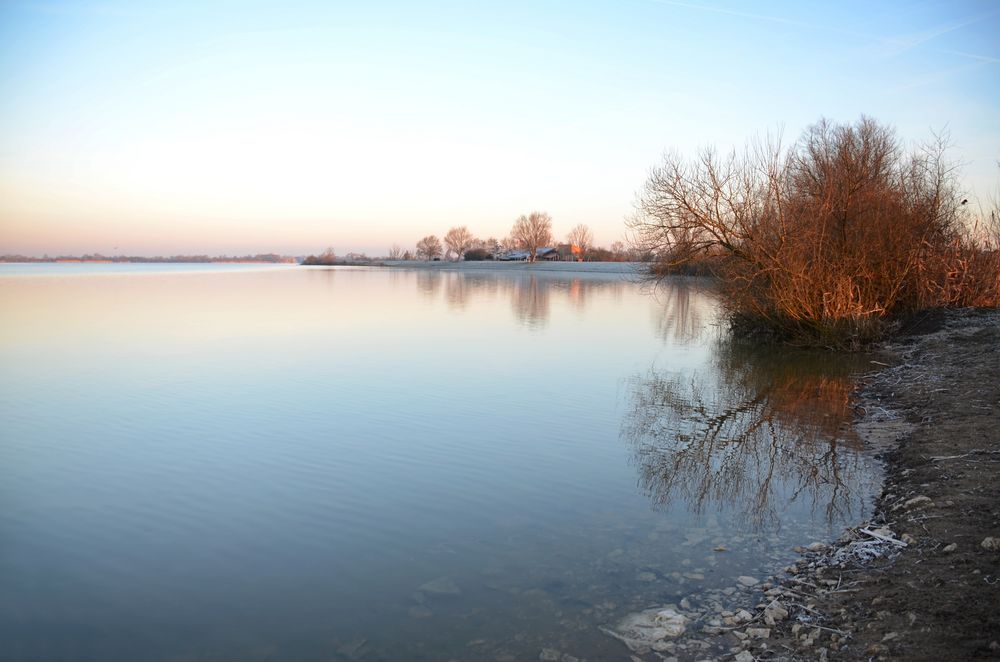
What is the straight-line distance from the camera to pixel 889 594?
4805 millimetres

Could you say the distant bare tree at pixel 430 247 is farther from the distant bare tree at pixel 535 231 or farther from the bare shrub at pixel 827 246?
the bare shrub at pixel 827 246

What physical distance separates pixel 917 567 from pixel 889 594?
1.78 ft

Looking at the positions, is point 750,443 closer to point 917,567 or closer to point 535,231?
point 917,567

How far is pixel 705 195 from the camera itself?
20.3m


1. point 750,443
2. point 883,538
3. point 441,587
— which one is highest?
point 883,538

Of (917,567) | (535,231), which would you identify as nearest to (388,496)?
(917,567)

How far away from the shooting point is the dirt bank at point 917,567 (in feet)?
13.7

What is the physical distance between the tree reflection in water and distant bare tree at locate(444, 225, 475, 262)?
133 meters

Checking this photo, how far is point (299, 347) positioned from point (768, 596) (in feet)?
50.9

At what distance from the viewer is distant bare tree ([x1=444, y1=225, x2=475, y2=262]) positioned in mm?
147312

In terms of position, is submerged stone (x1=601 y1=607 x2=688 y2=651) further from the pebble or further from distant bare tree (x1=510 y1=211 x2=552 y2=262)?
distant bare tree (x1=510 y1=211 x2=552 y2=262)

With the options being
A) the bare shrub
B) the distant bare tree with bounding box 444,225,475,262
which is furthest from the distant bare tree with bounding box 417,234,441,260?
the bare shrub

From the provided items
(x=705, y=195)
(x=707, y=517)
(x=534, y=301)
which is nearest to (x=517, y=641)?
(x=707, y=517)

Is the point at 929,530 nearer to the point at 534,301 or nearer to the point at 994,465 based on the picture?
the point at 994,465
